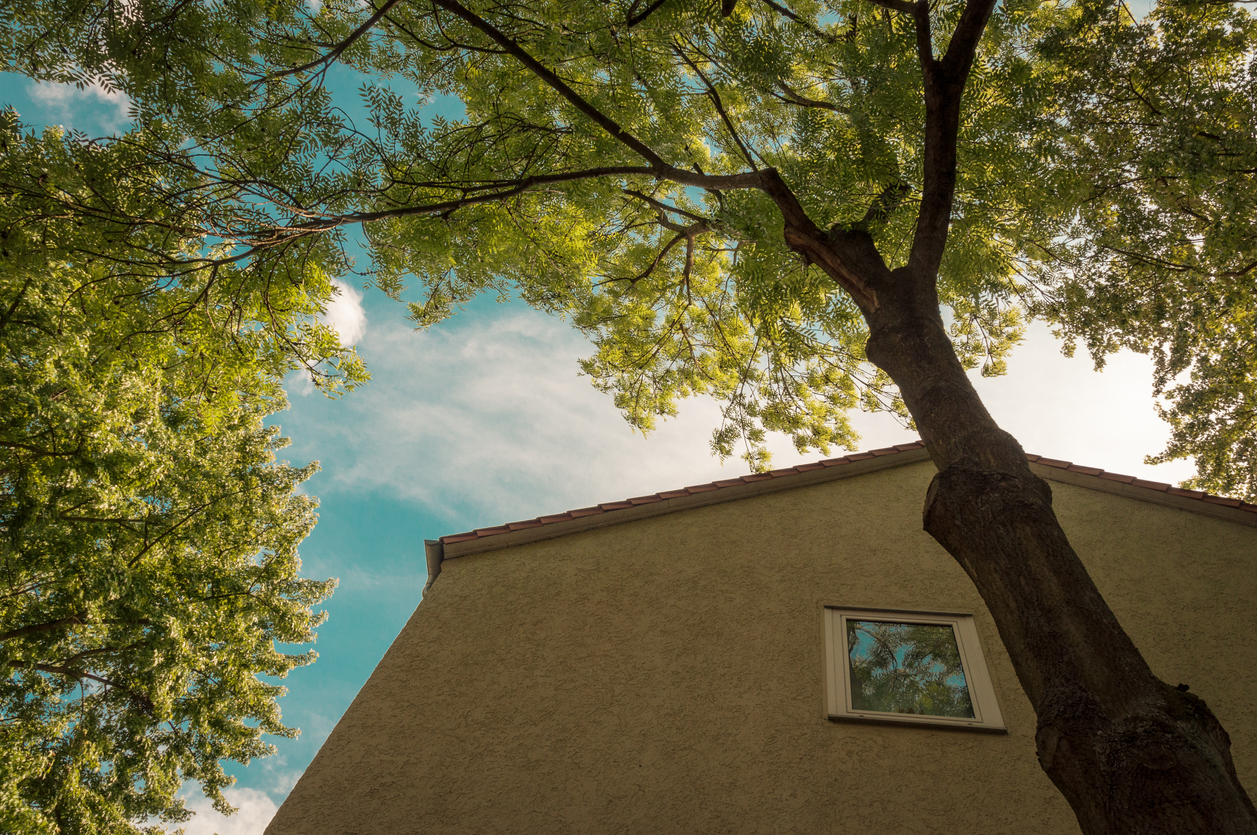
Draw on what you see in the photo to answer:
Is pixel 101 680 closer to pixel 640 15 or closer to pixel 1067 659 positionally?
pixel 640 15

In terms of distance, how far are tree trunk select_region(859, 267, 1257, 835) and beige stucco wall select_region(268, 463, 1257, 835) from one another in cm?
276

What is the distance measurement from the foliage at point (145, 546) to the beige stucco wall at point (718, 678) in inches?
123

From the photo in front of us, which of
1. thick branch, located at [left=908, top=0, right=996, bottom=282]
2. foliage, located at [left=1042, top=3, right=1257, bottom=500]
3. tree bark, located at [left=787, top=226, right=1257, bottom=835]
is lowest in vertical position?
tree bark, located at [left=787, top=226, right=1257, bottom=835]

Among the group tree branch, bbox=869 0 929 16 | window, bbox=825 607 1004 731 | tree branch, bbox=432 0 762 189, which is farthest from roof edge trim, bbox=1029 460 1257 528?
tree branch, bbox=869 0 929 16

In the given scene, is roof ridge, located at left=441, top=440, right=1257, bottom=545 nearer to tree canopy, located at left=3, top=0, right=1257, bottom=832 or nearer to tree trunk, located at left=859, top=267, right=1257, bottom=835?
tree canopy, located at left=3, top=0, right=1257, bottom=832

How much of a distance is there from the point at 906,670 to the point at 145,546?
11.7 m

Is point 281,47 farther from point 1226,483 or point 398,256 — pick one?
point 1226,483

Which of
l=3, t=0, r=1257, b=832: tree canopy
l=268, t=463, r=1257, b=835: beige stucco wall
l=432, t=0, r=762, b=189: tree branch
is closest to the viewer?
l=3, t=0, r=1257, b=832: tree canopy

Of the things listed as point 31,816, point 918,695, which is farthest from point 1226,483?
point 31,816

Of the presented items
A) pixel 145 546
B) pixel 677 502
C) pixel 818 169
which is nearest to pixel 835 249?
pixel 818 169

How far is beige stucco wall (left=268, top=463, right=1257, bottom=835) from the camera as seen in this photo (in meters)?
4.36

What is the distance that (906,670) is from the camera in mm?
5094

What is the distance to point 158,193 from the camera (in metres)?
4.59

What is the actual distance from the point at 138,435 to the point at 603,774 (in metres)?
9.73
